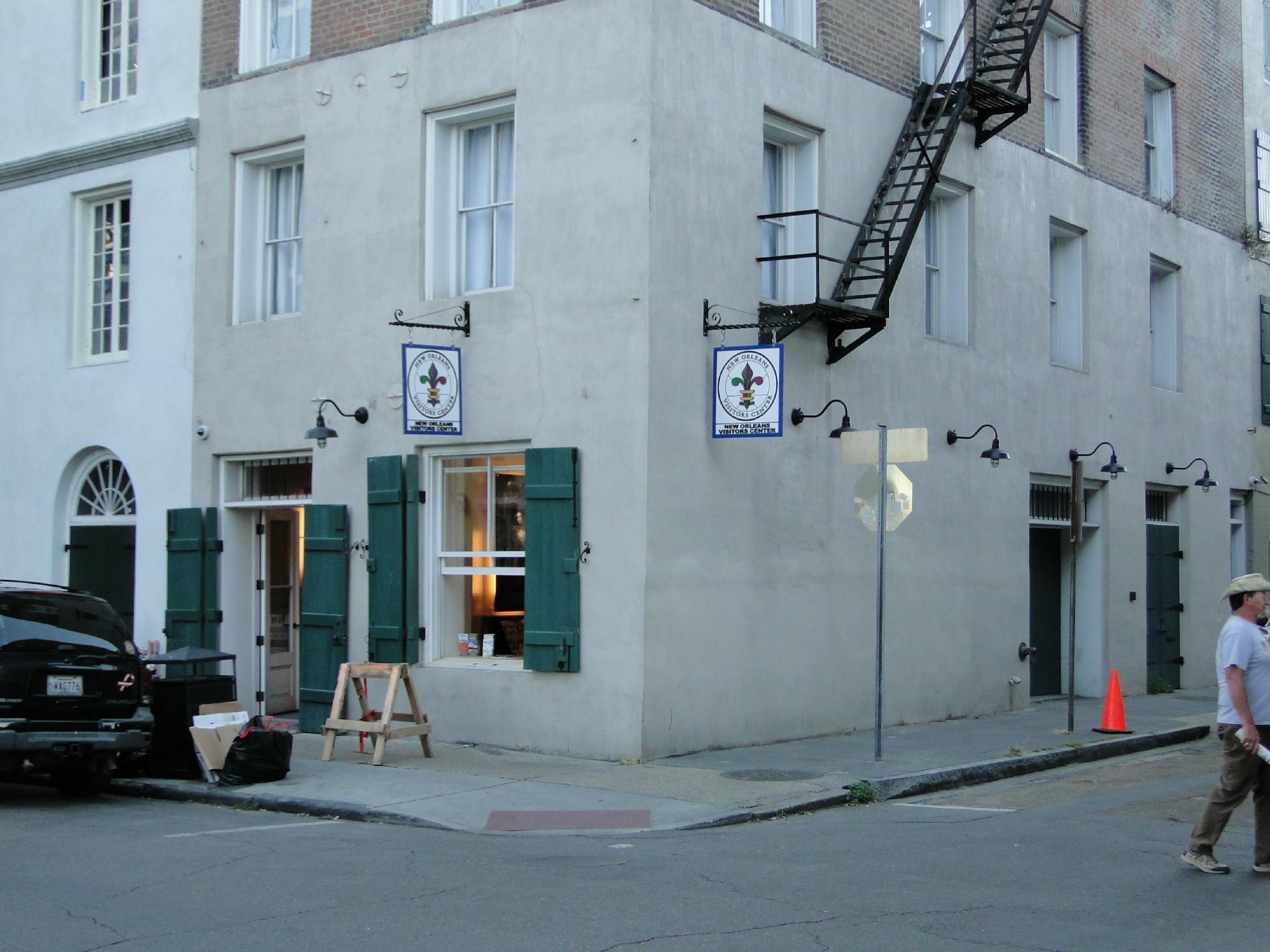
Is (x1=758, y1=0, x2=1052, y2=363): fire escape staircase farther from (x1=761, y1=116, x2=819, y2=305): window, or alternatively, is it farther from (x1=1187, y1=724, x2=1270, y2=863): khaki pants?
(x1=1187, y1=724, x2=1270, y2=863): khaki pants

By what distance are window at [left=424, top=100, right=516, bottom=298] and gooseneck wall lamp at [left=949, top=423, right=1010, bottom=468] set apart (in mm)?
5417

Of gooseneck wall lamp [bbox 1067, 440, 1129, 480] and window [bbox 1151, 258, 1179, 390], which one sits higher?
window [bbox 1151, 258, 1179, 390]

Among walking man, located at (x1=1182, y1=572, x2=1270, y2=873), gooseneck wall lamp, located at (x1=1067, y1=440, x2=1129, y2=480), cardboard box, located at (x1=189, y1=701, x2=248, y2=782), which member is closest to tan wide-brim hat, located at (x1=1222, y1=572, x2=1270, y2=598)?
walking man, located at (x1=1182, y1=572, x2=1270, y2=873)

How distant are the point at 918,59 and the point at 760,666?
7085 millimetres

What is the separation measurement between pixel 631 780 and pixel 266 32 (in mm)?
9270

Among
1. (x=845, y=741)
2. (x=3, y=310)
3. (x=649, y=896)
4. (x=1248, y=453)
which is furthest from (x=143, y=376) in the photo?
(x=1248, y=453)

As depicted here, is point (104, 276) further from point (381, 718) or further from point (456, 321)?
point (381, 718)

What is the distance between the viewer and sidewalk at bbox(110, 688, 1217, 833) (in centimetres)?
1023

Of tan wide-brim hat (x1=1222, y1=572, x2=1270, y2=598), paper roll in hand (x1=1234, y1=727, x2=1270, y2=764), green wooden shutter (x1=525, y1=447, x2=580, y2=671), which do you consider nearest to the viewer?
paper roll in hand (x1=1234, y1=727, x2=1270, y2=764)

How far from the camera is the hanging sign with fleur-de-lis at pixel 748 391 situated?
494 inches

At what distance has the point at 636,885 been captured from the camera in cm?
768

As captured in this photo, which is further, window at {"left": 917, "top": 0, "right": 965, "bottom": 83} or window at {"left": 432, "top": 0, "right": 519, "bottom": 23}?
window at {"left": 917, "top": 0, "right": 965, "bottom": 83}

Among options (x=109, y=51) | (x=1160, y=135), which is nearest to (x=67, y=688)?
(x=109, y=51)

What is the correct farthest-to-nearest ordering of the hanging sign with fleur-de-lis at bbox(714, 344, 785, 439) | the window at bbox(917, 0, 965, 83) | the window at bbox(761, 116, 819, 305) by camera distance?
1. the window at bbox(917, 0, 965, 83)
2. the window at bbox(761, 116, 819, 305)
3. the hanging sign with fleur-de-lis at bbox(714, 344, 785, 439)
